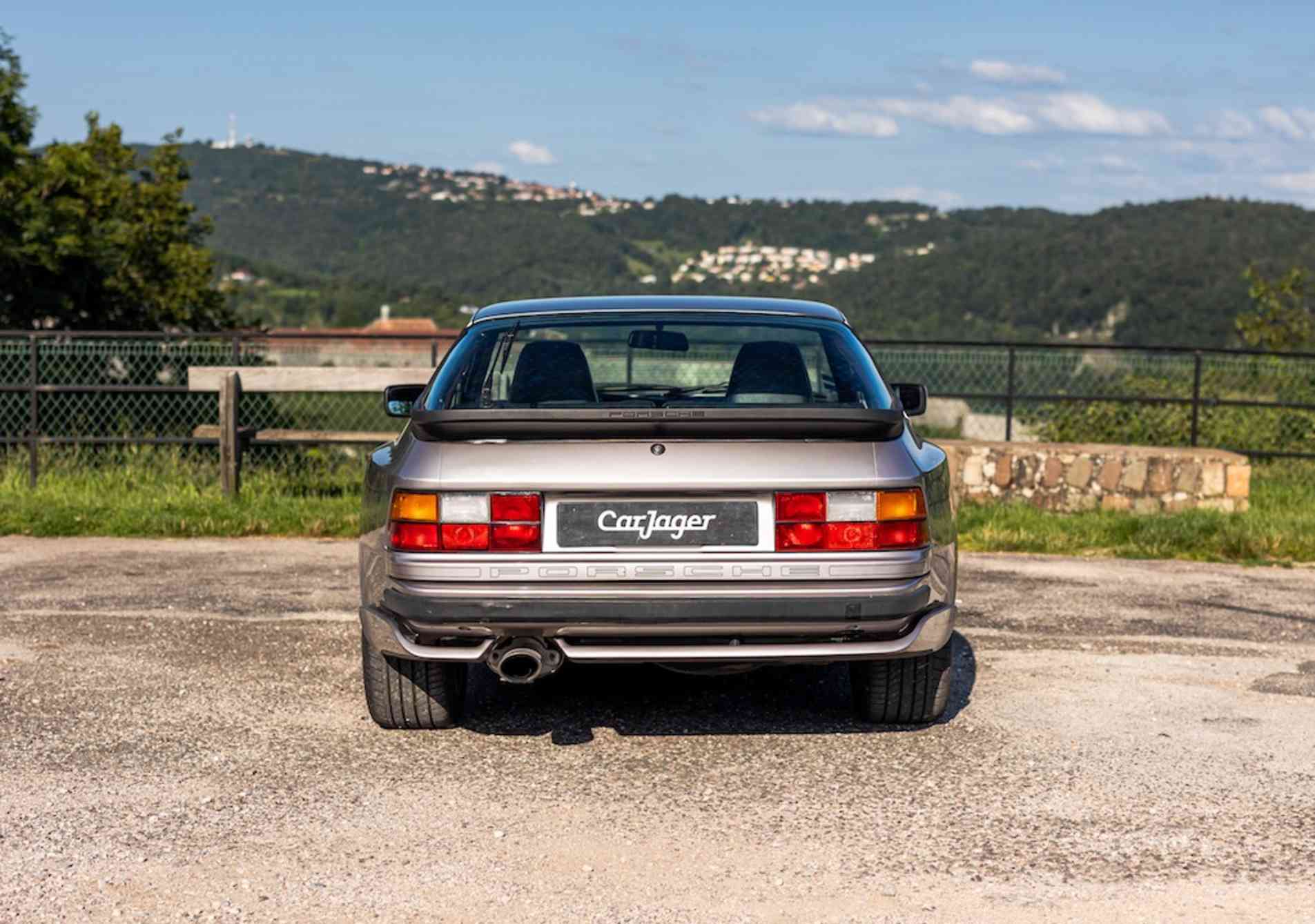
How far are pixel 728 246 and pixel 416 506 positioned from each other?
102 m

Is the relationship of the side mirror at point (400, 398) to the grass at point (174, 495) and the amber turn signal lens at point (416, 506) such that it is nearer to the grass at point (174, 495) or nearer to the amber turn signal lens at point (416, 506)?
the amber turn signal lens at point (416, 506)

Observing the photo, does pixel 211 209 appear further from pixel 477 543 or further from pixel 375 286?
pixel 477 543

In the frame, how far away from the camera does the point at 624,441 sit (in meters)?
4.52

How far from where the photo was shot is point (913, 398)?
601 cm

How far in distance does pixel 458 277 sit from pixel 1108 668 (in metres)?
96.3

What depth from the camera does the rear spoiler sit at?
4.47 m

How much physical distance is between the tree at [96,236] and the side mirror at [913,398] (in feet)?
47.1

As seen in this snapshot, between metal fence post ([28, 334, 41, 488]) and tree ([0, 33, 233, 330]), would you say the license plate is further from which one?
tree ([0, 33, 233, 330])

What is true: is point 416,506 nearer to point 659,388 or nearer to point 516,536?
point 516,536

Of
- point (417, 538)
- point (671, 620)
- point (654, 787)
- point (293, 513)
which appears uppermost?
point (417, 538)

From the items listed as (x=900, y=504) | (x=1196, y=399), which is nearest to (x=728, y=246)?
(x=1196, y=399)

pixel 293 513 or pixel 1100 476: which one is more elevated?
pixel 1100 476

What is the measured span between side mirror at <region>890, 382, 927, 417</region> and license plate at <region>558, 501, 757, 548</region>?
151 centimetres

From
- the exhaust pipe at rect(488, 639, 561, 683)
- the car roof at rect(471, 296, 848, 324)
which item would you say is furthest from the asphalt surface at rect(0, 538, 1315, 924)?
the car roof at rect(471, 296, 848, 324)
